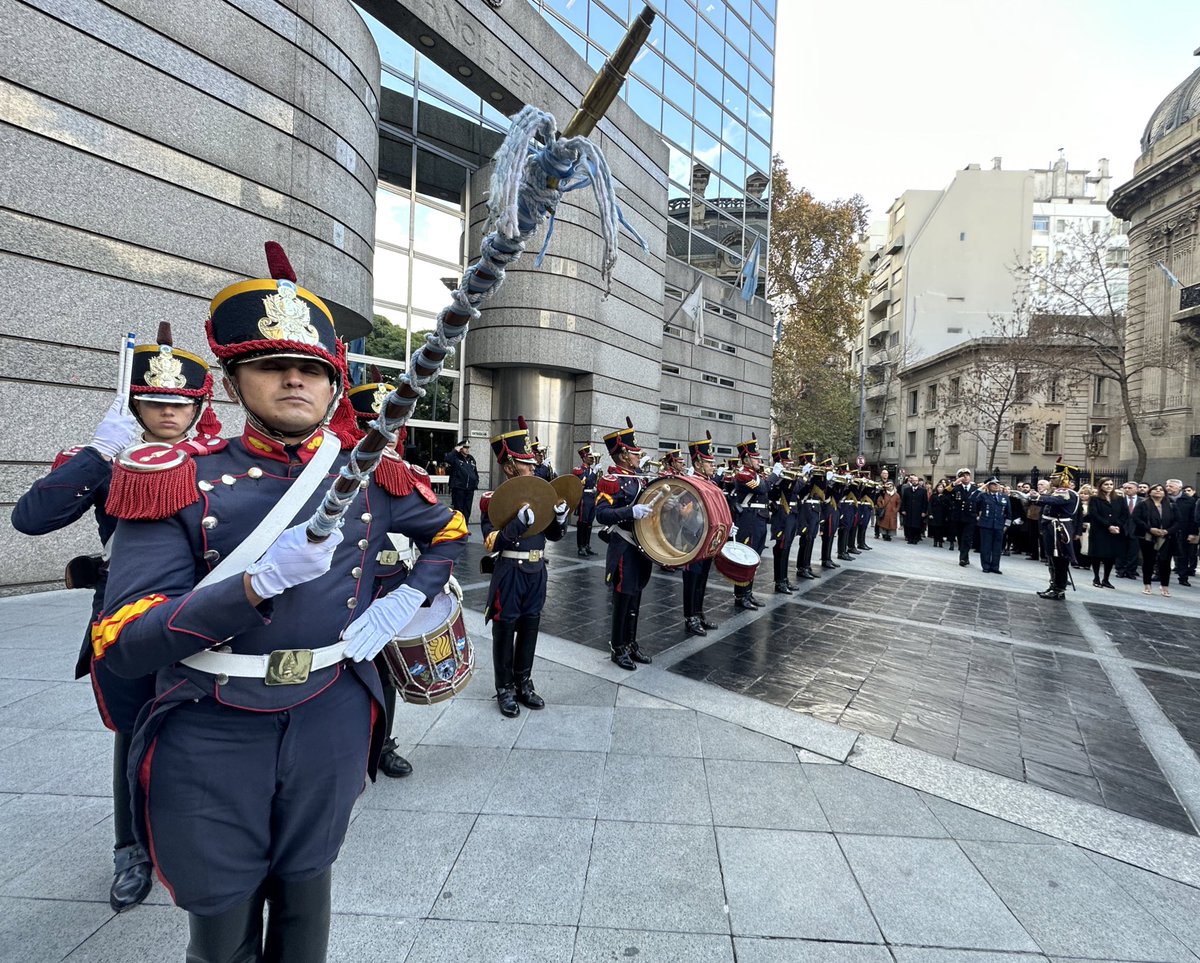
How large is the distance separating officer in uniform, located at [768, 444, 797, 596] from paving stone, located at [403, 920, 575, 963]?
831 cm

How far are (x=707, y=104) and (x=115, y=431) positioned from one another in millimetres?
28955

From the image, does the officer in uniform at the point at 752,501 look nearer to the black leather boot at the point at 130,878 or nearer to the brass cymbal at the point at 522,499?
the brass cymbal at the point at 522,499

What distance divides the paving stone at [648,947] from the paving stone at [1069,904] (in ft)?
4.57

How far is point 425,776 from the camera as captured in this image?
12.3 feet

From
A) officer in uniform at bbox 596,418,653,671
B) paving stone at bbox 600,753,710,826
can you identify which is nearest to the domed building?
officer in uniform at bbox 596,418,653,671

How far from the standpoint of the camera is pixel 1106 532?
12.9m

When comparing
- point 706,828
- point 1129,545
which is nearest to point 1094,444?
point 1129,545

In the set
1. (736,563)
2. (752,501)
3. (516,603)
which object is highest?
(752,501)

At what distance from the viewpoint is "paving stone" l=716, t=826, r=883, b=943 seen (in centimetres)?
259

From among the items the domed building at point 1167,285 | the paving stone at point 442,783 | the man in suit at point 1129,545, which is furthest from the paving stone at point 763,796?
the domed building at point 1167,285

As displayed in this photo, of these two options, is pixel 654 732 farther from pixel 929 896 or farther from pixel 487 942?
pixel 487 942

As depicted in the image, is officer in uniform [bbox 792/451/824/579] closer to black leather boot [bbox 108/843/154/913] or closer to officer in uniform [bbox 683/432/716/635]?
officer in uniform [bbox 683/432/716/635]

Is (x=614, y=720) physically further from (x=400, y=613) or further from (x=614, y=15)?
(x=614, y=15)

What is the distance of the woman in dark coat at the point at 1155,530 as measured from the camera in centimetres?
1214
